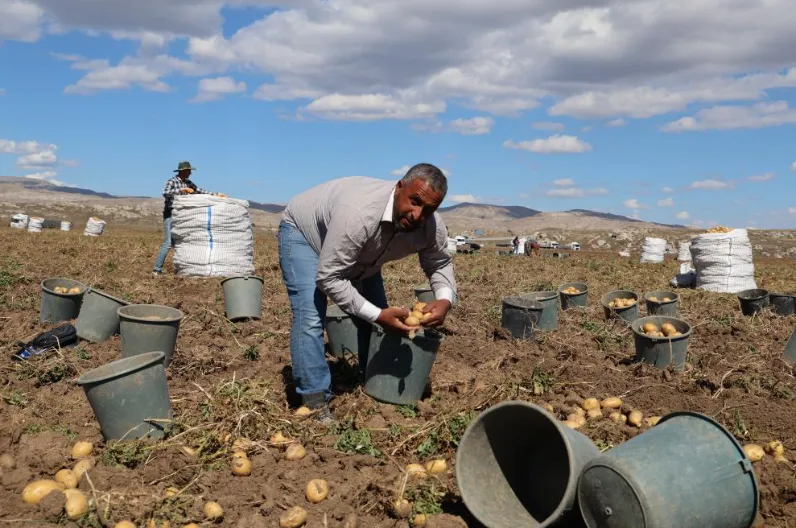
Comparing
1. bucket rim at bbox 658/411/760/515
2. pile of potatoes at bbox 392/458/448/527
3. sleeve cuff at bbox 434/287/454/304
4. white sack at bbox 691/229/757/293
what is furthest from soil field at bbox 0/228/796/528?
white sack at bbox 691/229/757/293

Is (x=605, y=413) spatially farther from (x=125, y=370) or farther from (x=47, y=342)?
(x=47, y=342)

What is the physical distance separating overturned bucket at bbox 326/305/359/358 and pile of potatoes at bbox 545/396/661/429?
1758mm

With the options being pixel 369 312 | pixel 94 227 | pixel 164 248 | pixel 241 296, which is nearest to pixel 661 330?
pixel 369 312

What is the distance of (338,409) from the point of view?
4.51m

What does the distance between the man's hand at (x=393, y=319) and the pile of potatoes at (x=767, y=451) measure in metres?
1.91

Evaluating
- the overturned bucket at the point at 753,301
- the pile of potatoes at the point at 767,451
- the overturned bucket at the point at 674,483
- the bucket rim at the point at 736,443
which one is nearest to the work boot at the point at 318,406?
the overturned bucket at the point at 674,483

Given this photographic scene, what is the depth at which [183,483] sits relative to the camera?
11.4ft

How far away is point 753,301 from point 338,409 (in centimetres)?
604

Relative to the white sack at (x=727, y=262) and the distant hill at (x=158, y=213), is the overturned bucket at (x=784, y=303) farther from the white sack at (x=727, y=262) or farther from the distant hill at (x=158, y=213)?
the distant hill at (x=158, y=213)

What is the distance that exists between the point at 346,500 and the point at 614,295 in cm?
559

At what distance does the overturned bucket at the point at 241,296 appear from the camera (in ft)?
24.0

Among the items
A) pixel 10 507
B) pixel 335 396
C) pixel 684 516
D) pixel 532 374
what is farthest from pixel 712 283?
pixel 10 507

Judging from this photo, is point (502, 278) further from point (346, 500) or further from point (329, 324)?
point (346, 500)

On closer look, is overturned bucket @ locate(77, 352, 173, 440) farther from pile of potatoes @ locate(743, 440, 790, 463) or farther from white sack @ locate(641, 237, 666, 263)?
white sack @ locate(641, 237, 666, 263)
